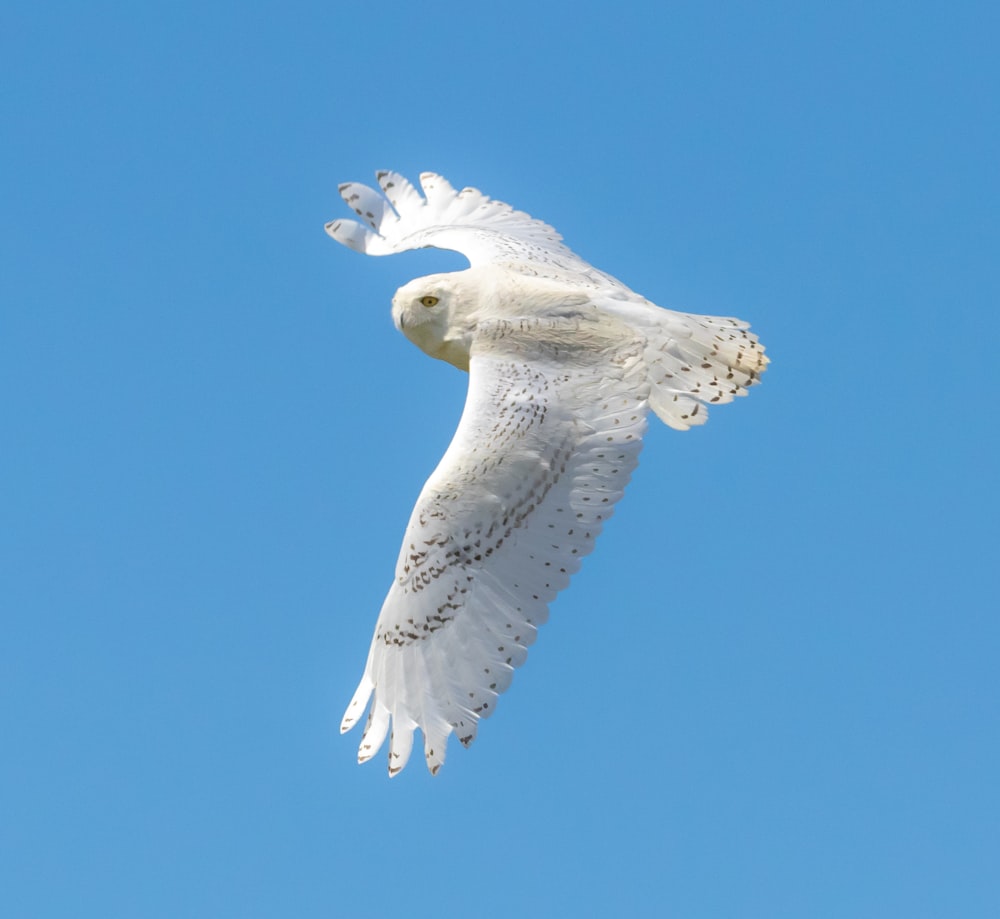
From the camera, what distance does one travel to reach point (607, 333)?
11875mm

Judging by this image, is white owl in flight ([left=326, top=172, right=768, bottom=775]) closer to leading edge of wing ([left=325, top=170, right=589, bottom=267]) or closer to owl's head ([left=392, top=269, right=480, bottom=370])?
owl's head ([left=392, top=269, right=480, bottom=370])

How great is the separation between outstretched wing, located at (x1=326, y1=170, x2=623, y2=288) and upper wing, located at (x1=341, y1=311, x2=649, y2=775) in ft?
7.26

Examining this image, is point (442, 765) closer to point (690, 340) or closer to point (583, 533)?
point (583, 533)

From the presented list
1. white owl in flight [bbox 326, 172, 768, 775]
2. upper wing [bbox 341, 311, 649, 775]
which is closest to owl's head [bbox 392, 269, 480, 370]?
white owl in flight [bbox 326, 172, 768, 775]

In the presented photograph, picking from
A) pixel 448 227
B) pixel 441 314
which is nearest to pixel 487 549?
pixel 441 314

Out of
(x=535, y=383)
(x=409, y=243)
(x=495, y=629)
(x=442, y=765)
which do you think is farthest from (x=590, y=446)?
(x=409, y=243)

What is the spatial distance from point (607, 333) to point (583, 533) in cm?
161

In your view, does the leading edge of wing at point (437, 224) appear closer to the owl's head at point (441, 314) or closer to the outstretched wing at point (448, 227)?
the outstretched wing at point (448, 227)

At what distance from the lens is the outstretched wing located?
1365cm

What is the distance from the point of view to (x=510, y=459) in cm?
1105

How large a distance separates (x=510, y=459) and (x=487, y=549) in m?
0.55

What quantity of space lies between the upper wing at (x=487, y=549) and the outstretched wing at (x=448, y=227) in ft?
7.26

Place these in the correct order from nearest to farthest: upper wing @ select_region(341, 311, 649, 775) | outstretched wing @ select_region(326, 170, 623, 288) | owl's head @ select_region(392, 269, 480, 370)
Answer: upper wing @ select_region(341, 311, 649, 775) → owl's head @ select_region(392, 269, 480, 370) → outstretched wing @ select_region(326, 170, 623, 288)

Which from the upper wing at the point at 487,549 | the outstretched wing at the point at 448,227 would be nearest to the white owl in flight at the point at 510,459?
the upper wing at the point at 487,549
